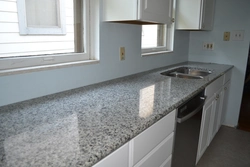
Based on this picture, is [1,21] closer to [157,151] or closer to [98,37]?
[98,37]

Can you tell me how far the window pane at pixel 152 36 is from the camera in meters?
2.21

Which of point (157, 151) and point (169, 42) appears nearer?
point (157, 151)

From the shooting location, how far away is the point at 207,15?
250 centimetres

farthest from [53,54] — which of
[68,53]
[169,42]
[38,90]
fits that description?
[169,42]

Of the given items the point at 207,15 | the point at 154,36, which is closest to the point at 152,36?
the point at 154,36

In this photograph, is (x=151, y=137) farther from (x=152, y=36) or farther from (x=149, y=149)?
(x=152, y=36)

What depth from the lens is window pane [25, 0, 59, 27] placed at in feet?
3.78

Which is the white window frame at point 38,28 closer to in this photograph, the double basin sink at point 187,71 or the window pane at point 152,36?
the window pane at point 152,36

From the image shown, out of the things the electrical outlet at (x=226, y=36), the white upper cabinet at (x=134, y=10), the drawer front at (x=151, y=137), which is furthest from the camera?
the electrical outlet at (x=226, y=36)

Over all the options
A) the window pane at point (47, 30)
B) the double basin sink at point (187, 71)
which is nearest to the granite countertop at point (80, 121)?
the window pane at point (47, 30)

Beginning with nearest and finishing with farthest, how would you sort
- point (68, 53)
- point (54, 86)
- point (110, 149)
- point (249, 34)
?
point (110, 149)
point (54, 86)
point (68, 53)
point (249, 34)

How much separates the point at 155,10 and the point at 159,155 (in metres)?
0.98

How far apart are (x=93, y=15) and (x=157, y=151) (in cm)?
101

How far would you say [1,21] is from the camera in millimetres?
1037
